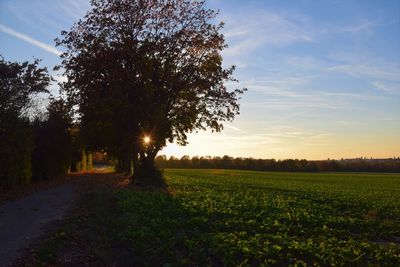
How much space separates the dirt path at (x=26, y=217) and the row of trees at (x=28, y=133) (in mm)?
3287

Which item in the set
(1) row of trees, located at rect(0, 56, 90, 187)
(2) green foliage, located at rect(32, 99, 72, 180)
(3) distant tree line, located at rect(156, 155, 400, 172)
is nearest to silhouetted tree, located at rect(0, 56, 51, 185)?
(1) row of trees, located at rect(0, 56, 90, 187)

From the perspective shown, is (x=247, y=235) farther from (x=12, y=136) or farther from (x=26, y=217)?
(x=12, y=136)

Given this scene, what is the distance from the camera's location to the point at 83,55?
121 feet

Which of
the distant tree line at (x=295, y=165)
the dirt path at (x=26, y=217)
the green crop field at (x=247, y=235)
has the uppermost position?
the distant tree line at (x=295, y=165)

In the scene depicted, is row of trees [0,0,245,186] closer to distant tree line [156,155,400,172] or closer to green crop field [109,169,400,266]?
green crop field [109,169,400,266]

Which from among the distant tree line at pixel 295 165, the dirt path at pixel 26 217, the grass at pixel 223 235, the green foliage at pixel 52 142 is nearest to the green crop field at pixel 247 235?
the grass at pixel 223 235

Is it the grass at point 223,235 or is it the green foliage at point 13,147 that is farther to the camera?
the green foliage at point 13,147

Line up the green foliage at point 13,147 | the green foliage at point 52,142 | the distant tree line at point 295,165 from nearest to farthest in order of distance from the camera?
the green foliage at point 13,147 < the green foliage at point 52,142 < the distant tree line at point 295,165

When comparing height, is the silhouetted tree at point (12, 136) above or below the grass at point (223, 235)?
above

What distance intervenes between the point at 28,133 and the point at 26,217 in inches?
531

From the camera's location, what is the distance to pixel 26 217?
18156 millimetres

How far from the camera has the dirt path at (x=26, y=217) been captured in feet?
42.7

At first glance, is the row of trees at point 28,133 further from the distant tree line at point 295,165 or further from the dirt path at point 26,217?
the distant tree line at point 295,165

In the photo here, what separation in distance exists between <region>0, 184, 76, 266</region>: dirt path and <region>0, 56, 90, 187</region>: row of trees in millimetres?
3287
